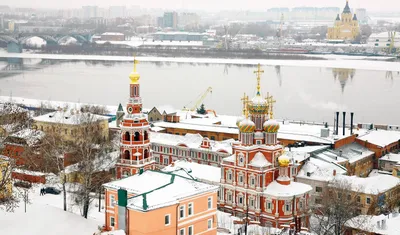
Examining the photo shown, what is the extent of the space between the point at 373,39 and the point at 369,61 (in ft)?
45.9

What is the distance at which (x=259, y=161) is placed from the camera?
35.5ft

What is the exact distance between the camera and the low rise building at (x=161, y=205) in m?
7.93

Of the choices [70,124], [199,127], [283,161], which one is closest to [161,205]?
[283,161]

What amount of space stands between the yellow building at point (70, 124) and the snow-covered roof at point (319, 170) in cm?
469

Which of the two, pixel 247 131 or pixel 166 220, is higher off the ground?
pixel 247 131

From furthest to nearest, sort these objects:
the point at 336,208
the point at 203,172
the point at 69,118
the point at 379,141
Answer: the point at 69,118, the point at 379,141, the point at 203,172, the point at 336,208

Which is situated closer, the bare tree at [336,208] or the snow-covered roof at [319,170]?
the bare tree at [336,208]

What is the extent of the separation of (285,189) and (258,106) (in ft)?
4.72

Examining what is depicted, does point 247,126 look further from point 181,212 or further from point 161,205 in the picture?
point 161,205

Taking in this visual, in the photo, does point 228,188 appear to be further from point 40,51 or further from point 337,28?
point 337,28

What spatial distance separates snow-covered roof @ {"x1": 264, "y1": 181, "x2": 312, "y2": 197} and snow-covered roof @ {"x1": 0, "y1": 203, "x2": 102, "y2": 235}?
2985 mm

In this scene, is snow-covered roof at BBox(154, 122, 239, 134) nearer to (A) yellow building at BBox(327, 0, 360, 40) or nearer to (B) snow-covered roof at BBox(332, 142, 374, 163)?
(B) snow-covered roof at BBox(332, 142, 374, 163)

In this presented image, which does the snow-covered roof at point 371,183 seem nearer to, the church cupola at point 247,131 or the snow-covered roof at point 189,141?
the church cupola at point 247,131

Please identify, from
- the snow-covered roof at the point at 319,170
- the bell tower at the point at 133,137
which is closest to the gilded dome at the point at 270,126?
the snow-covered roof at the point at 319,170
